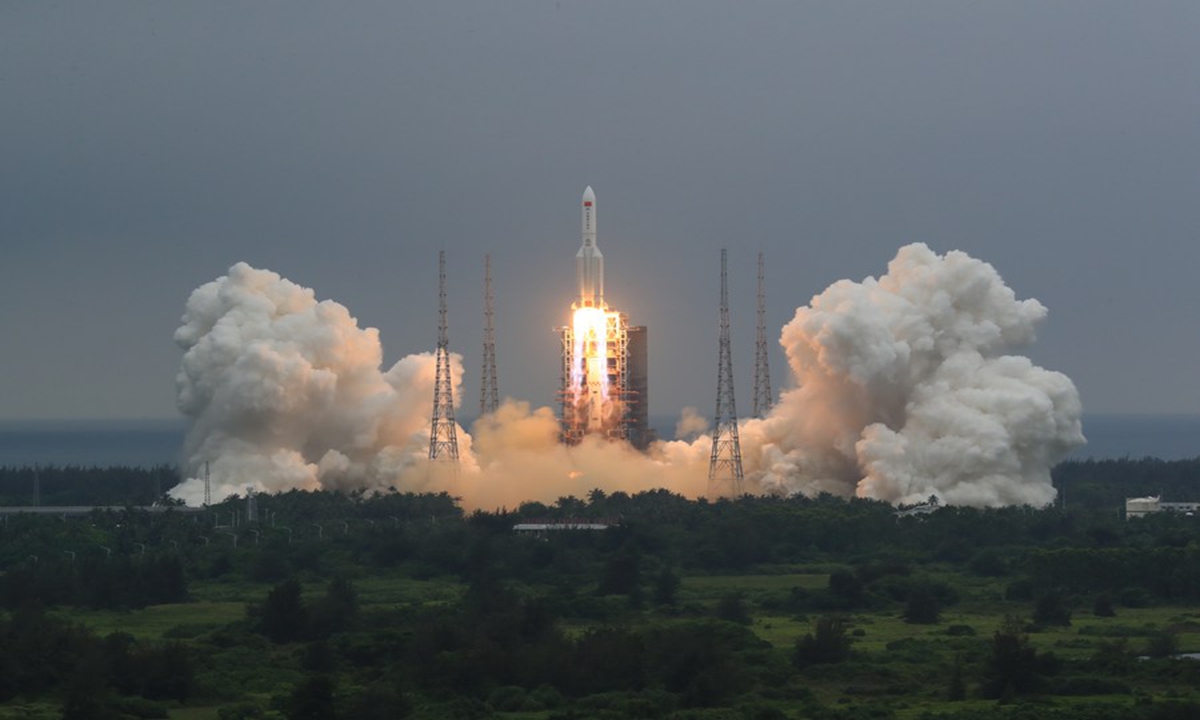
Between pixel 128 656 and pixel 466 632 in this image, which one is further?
pixel 466 632

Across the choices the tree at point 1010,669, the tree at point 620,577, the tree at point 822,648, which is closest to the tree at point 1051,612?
the tree at point 822,648

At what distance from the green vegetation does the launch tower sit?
A: 304cm

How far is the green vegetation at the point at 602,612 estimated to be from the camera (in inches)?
2340

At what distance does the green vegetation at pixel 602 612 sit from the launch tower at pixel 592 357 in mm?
3038

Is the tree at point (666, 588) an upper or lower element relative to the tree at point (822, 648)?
upper

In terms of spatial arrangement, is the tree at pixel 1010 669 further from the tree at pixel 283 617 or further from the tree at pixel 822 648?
the tree at pixel 283 617

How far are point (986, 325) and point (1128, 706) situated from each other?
4166 cm

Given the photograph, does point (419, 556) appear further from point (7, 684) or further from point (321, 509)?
point (7, 684)

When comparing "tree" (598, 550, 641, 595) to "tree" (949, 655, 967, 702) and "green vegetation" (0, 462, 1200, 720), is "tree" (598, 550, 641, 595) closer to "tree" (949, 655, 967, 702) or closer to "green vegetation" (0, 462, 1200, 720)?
"green vegetation" (0, 462, 1200, 720)

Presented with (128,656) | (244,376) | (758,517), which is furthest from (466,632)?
(244,376)

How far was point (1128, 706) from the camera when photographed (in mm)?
57000

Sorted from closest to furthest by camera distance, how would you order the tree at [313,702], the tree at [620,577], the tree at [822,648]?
the tree at [313,702] → the tree at [822,648] → the tree at [620,577]

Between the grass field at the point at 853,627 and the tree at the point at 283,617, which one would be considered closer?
the grass field at the point at 853,627

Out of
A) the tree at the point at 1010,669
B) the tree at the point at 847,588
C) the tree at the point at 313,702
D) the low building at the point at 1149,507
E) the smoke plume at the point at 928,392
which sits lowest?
the tree at the point at 313,702
